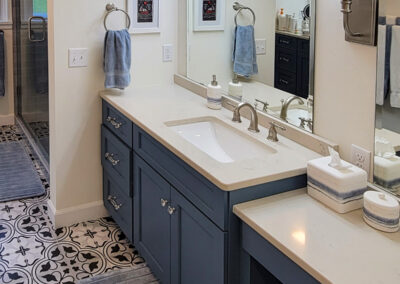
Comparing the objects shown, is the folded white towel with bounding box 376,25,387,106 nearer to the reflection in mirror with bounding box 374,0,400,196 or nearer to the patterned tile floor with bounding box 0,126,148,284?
the reflection in mirror with bounding box 374,0,400,196

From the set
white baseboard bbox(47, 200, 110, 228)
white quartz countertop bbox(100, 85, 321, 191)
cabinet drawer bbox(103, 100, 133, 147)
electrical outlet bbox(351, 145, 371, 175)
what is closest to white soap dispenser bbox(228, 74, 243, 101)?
white quartz countertop bbox(100, 85, 321, 191)

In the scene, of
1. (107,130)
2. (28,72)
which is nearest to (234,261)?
(107,130)

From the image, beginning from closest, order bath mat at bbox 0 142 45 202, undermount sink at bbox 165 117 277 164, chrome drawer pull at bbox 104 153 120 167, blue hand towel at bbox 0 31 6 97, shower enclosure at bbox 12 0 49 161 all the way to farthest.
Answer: undermount sink at bbox 165 117 277 164, chrome drawer pull at bbox 104 153 120 167, bath mat at bbox 0 142 45 202, shower enclosure at bbox 12 0 49 161, blue hand towel at bbox 0 31 6 97

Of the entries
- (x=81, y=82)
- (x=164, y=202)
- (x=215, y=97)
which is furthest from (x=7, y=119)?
(x=164, y=202)

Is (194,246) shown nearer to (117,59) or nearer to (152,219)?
(152,219)

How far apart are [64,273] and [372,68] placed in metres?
1.90

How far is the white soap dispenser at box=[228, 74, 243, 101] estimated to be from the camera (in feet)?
8.84

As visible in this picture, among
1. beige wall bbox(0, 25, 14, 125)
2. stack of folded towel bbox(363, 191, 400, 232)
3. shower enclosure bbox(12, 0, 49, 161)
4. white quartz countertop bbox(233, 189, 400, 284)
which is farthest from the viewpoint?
beige wall bbox(0, 25, 14, 125)

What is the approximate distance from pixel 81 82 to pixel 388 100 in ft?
6.18

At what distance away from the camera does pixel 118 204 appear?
2975mm

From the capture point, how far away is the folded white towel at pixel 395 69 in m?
1.61

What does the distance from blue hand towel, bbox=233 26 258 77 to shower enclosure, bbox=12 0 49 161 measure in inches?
59.2

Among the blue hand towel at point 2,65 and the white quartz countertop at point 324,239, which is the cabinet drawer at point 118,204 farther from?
the blue hand towel at point 2,65

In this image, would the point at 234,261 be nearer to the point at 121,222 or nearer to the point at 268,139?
the point at 268,139
